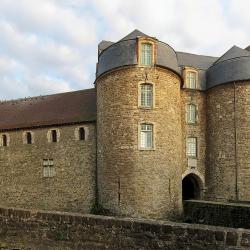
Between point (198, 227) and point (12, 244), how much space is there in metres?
5.11

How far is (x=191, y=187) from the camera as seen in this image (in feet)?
73.8

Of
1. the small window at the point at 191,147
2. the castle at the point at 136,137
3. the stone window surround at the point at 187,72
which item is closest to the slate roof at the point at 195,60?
the castle at the point at 136,137

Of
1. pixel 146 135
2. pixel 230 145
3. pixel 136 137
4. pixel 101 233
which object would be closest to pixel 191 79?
pixel 230 145

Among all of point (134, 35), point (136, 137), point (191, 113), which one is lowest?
point (136, 137)

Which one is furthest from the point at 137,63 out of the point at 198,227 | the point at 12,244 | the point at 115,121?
the point at 198,227

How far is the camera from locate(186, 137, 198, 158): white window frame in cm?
2139

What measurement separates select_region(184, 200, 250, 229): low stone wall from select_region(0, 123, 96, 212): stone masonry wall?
4858 millimetres

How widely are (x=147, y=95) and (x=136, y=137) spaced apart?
1.93 meters

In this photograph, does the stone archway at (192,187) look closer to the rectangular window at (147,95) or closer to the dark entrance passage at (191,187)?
the dark entrance passage at (191,187)

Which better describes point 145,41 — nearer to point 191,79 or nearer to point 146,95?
point 146,95

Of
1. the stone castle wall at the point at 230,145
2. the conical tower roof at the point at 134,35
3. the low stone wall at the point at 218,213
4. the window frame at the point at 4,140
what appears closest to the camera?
the low stone wall at the point at 218,213

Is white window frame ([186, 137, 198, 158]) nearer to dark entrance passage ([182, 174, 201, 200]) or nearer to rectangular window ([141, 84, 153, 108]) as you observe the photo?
dark entrance passage ([182, 174, 201, 200])

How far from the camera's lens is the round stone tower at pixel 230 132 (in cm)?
1980

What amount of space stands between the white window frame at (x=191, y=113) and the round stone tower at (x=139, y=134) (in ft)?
10.9
